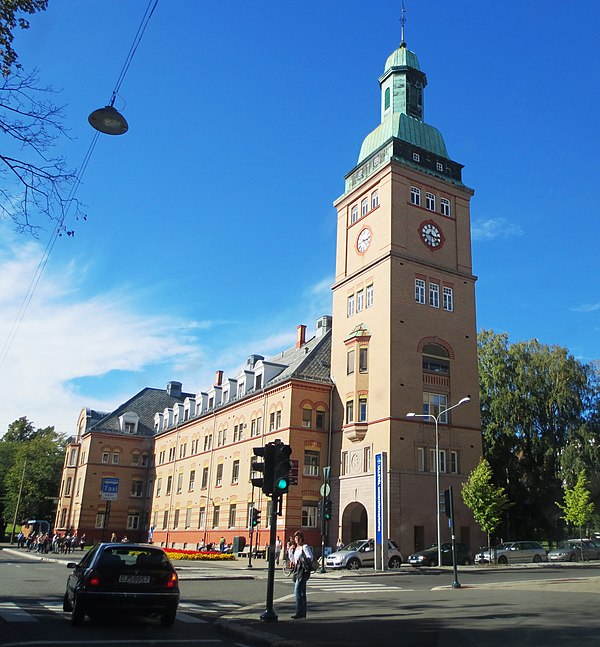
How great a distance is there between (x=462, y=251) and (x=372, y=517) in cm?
2085

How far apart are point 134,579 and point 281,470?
11.4ft

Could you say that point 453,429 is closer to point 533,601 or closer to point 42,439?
point 533,601

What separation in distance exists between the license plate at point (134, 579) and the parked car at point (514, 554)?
105 feet

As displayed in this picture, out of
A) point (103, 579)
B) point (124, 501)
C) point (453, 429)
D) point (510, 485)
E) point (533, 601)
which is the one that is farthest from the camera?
point (124, 501)

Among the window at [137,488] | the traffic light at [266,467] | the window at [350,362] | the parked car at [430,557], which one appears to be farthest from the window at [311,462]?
the window at [137,488]

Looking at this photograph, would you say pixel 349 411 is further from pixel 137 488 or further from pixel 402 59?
pixel 137 488

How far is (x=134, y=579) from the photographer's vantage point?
454 inches

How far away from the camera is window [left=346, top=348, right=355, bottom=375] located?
4372 cm

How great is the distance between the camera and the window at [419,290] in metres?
43.3

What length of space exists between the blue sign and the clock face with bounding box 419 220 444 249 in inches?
655

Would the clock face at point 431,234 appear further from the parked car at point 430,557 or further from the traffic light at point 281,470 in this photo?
the traffic light at point 281,470

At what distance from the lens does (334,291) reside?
48.8 metres

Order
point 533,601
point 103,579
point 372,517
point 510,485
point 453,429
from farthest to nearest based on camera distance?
1. point 510,485
2. point 453,429
3. point 372,517
4. point 533,601
5. point 103,579

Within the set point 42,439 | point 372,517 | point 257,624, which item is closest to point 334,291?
point 372,517
